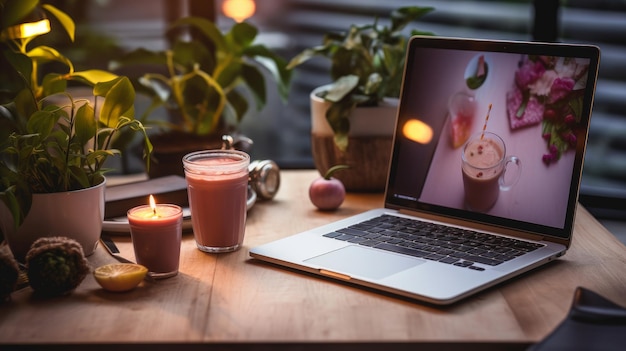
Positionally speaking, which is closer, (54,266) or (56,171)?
(54,266)

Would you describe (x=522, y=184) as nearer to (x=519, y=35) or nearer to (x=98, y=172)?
(x=98, y=172)

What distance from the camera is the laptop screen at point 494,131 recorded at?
3.84 ft

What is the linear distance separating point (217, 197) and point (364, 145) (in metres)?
0.42

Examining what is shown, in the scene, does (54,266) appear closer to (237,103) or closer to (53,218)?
(53,218)

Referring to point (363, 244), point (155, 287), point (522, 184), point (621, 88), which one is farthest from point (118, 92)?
point (621, 88)

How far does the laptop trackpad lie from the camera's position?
1.06m

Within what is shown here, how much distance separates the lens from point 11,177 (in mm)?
1071

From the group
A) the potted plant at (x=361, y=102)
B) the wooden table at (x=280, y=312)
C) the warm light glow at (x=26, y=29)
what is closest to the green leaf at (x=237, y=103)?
the potted plant at (x=361, y=102)

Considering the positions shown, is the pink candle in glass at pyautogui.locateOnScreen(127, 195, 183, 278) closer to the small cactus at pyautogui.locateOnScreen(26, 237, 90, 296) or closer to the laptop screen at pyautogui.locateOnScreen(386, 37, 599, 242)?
the small cactus at pyautogui.locateOnScreen(26, 237, 90, 296)

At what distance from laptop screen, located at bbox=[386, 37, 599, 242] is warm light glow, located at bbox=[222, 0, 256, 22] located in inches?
28.4

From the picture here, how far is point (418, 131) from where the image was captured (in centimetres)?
134

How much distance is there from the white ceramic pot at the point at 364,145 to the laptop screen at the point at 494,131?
0.49 feet

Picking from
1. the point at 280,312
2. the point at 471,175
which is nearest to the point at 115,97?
the point at 280,312

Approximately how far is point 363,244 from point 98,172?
39 cm
